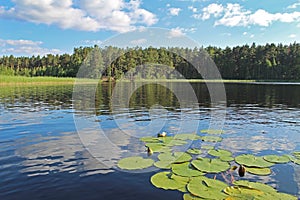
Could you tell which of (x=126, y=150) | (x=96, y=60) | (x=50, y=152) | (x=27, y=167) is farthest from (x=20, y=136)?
(x=96, y=60)

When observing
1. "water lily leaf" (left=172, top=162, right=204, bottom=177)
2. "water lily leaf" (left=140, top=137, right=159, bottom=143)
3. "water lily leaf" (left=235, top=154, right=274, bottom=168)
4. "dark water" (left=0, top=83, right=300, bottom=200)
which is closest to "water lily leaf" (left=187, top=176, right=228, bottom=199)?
"water lily leaf" (left=172, top=162, right=204, bottom=177)

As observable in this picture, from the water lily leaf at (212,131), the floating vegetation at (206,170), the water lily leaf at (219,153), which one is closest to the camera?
the floating vegetation at (206,170)

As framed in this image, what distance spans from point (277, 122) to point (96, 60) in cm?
6747

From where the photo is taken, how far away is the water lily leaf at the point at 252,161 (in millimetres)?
10998

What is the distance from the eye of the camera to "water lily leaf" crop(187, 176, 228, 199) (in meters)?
7.93

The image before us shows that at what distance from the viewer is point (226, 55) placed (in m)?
156

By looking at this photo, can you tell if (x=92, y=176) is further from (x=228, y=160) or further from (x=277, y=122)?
(x=277, y=122)

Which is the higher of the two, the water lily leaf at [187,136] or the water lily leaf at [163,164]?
the water lily leaf at [187,136]

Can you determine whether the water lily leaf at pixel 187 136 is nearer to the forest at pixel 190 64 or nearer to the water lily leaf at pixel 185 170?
the water lily leaf at pixel 185 170

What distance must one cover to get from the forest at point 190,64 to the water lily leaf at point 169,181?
94.9 meters

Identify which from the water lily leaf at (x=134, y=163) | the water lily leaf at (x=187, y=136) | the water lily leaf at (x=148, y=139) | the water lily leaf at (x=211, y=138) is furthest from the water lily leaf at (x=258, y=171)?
the water lily leaf at (x=148, y=139)

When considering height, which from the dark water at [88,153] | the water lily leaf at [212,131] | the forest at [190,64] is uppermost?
the forest at [190,64]

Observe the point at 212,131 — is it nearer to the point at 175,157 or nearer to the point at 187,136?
the point at 187,136

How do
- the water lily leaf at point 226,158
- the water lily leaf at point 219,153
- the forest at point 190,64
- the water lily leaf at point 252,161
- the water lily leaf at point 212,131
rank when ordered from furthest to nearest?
1. the forest at point 190,64
2. the water lily leaf at point 212,131
3. the water lily leaf at point 219,153
4. the water lily leaf at point 226,158
5. the water lily leaf at point 252,161
